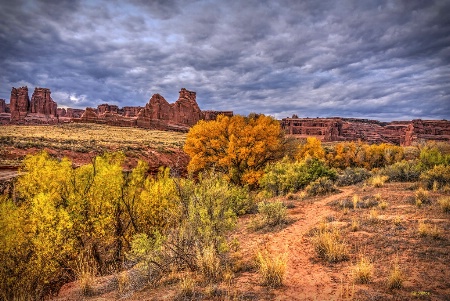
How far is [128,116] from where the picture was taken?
385 feet

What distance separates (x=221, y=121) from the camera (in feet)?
76.2

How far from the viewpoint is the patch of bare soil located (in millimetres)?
5039

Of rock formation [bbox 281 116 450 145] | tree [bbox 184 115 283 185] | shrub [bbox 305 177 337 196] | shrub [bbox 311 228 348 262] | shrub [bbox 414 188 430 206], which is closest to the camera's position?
shrub [bbox 311 228 348 262]

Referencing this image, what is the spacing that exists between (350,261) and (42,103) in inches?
5902

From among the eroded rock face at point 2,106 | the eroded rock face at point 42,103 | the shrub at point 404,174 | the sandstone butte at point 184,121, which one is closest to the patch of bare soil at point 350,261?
the shrub at point 404,174

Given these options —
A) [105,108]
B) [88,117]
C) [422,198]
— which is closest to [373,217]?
[422,198]

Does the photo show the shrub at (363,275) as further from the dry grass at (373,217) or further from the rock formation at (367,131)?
the rock formation at (367,131)

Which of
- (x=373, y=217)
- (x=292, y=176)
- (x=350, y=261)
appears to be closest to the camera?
(x=350, y=261)

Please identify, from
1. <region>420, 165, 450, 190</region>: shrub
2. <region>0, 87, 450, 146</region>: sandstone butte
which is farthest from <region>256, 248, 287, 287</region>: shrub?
<region>0, 87, 450, 146</region>: sandstone butte

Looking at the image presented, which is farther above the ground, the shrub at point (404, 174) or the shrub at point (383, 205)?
the shrub at point (404, 174)

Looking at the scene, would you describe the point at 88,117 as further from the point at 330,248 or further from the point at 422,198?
the point at 330,248

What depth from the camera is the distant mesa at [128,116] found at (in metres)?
94.1

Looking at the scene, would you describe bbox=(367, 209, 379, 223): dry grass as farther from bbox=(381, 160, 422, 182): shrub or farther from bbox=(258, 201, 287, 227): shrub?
bbox=(381, 160, 422, 182): shrub

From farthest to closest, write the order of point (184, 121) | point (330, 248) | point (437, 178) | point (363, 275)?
point (184, 121) → point (437, 178) → point (330, 248) → point (363, 275)
